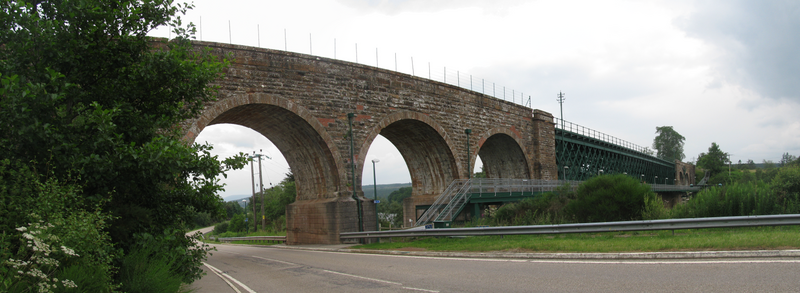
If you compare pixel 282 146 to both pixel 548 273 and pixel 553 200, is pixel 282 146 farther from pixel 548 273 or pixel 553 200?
pixel 548 273

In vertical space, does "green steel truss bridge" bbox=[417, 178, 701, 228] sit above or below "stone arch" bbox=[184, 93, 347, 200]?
below

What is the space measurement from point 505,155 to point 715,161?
94.6 m

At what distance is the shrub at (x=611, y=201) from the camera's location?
16844 mm

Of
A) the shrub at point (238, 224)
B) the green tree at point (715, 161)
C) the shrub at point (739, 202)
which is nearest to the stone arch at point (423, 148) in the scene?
the shrub at point (739, 202)

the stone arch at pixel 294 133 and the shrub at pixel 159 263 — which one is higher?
the stone arch at pixel 294 133

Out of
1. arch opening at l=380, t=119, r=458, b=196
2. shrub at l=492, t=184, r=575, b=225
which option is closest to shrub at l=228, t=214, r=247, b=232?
arch opening at l=380, t=119, r=458, b=196

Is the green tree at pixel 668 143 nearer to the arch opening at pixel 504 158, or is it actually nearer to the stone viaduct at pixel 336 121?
the arch opening at pixel 504 158

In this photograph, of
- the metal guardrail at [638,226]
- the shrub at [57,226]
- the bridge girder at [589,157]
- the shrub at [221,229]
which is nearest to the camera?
the shrub at [57,226]

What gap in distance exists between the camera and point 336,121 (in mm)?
20188

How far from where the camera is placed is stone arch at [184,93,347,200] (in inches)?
696

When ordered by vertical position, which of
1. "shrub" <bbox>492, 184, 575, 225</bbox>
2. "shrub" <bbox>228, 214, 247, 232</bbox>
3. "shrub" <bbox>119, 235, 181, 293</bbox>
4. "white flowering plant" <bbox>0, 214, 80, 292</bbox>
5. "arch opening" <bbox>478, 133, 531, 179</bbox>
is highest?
"arch opening" <bbox>478, 133, 531, 179</bbox>

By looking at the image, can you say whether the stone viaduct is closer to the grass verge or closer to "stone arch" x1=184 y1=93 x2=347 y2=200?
"stone arch" x1=184 y1=93 x2=347 y2=200

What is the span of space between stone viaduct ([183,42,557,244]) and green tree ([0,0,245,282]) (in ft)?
22.1

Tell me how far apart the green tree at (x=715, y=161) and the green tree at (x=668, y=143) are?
4.86 m
